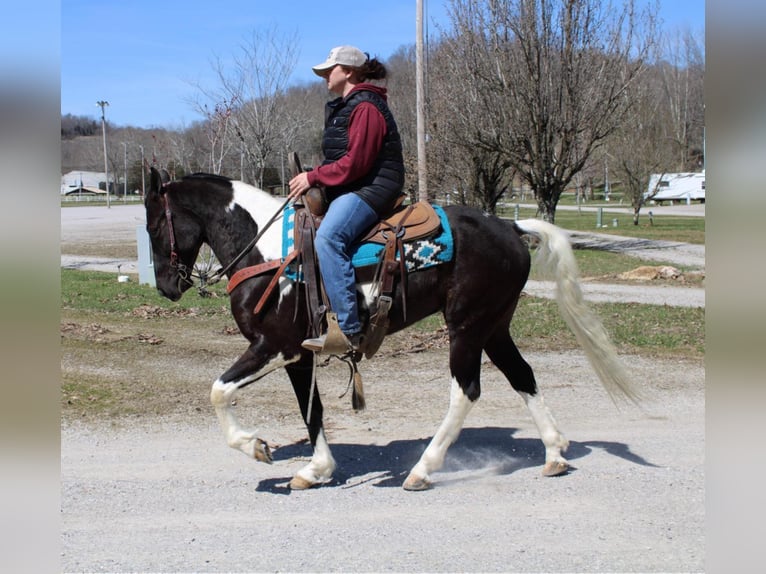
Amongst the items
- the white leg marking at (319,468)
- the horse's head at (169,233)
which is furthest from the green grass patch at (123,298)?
the white leg marking at (319,468)

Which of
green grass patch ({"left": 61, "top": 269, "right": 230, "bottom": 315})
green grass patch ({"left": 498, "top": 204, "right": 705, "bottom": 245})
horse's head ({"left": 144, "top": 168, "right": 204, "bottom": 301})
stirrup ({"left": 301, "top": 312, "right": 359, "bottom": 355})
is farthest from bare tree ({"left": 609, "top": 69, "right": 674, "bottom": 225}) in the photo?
stirrup ({"left": 301, "top": 312, "right": 359, "bottom": 355})

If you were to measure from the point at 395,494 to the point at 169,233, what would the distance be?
8.37 feet

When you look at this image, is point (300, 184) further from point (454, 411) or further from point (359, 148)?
point (454, 411)

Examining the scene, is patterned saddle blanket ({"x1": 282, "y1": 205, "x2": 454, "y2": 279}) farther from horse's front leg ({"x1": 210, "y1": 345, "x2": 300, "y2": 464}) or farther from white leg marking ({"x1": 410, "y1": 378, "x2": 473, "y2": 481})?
white leg marking ({"x1": 410, "y1": 378, "x2": 473, "y2": 481})

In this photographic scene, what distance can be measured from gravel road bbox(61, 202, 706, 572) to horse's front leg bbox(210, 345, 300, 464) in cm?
39

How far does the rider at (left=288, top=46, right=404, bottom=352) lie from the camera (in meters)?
5.26

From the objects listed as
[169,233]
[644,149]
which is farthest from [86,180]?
[169,233]

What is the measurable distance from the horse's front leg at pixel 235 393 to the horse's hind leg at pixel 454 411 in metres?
1.10

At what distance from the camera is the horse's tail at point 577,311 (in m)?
5.93

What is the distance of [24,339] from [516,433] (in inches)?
219

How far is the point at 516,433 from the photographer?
6922mm

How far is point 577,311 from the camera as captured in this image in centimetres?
605

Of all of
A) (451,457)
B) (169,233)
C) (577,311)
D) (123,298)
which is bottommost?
(451,457)

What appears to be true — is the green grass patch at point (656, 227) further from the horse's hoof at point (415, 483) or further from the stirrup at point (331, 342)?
the stirrup at point (331, 342)
